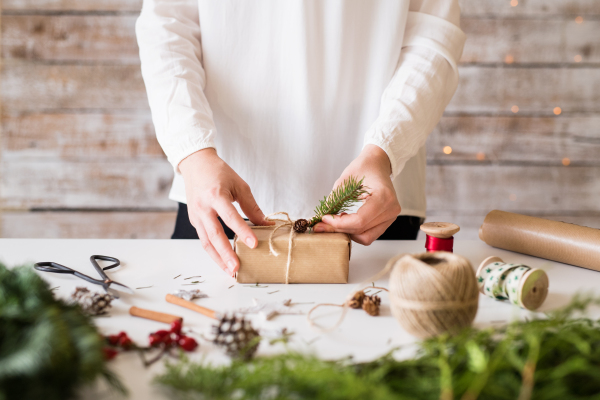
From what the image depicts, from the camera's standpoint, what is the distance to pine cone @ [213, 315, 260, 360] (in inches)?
20.3

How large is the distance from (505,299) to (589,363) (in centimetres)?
26

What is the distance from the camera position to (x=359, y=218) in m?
0.78

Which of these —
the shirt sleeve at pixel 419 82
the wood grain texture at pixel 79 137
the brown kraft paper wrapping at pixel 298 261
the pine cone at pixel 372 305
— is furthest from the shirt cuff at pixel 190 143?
the wood grain texture at pixel 79 137

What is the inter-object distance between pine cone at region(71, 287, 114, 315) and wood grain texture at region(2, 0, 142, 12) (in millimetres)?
1533

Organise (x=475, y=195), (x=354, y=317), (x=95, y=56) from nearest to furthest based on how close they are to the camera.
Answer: (x=354, y=317) → (x=95, y=56) → (x=475, y=195)

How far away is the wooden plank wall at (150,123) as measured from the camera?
→ 1840 millimetres

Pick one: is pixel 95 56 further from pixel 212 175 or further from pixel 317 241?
pixel 317 241

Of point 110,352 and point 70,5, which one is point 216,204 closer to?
point 110,352

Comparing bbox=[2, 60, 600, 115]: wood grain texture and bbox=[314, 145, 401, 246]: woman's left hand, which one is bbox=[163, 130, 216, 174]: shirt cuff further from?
bbox=[2, 60, 600, 115]: wood grain texture

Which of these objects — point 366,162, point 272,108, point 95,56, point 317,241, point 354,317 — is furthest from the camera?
point 95,56

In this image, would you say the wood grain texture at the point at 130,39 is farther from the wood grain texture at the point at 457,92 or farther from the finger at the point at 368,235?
the finger at the point at 368,235

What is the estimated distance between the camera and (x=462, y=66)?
190 cm

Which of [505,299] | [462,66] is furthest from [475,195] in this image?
[505,299]

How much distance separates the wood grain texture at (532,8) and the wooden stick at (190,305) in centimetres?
172
